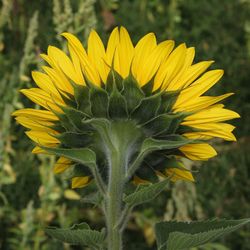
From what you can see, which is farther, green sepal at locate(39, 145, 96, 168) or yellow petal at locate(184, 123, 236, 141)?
yellow petal at locate(184, 123, 236, 141)

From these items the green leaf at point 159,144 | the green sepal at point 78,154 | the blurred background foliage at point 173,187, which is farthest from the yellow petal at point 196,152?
the blurred background foliage at point 173,187

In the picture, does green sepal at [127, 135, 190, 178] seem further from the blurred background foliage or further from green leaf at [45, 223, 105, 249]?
the blurred background foliage

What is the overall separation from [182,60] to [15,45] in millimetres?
1976

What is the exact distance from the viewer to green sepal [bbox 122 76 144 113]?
1200mm

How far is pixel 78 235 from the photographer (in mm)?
1165

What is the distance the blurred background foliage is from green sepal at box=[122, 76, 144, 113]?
0.97 metres

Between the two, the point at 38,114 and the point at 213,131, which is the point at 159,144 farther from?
the point at 38,114

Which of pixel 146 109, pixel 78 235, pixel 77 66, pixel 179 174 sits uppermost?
pixel 77 66

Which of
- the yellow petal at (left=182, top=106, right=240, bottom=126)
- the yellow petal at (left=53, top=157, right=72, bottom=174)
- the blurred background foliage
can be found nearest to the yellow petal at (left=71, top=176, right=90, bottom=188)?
the yellow petal at (left=53, top=157, right=72, bottom=174)

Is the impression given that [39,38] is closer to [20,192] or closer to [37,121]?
[20,192]

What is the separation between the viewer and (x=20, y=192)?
266 cm

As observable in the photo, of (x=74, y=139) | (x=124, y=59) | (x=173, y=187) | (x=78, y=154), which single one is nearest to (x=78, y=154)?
(x=78, y=154)

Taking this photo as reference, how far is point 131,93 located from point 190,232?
284 mm

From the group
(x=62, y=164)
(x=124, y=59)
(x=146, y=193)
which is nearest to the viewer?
(x=146, y=193)
